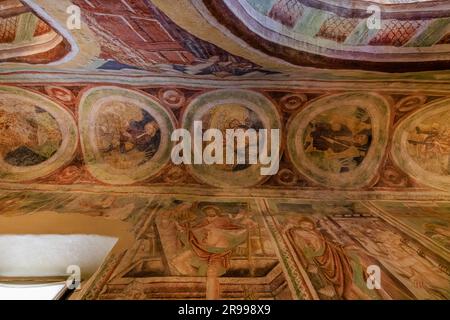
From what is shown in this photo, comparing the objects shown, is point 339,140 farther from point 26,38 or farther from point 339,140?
point 26,38

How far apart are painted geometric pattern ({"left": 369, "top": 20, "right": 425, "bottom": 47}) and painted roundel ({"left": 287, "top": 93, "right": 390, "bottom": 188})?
44.5 inches

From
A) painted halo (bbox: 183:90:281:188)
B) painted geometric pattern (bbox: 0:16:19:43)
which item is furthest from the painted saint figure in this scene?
painted geometric pattern (bbox: 0:16:19:43)

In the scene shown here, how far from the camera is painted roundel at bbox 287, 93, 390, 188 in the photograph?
5625 mm

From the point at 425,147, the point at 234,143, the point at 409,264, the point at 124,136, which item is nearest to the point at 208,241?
the point at 234,143

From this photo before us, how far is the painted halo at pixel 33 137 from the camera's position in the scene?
5516mm

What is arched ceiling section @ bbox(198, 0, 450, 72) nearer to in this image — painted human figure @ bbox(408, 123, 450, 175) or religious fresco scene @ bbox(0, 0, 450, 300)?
religious fresco scene @ bbox(0, 0, 450, 300)

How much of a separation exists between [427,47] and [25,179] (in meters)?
7.77

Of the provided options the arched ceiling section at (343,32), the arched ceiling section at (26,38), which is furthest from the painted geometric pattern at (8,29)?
the arched ceiling section at (343,32)

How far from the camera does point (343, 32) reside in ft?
15.3

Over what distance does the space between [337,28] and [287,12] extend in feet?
2.96

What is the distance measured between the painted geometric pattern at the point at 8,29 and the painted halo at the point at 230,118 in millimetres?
3001

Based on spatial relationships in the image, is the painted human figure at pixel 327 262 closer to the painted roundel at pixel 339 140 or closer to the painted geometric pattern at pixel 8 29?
the painted roundel at pixel 339 140
